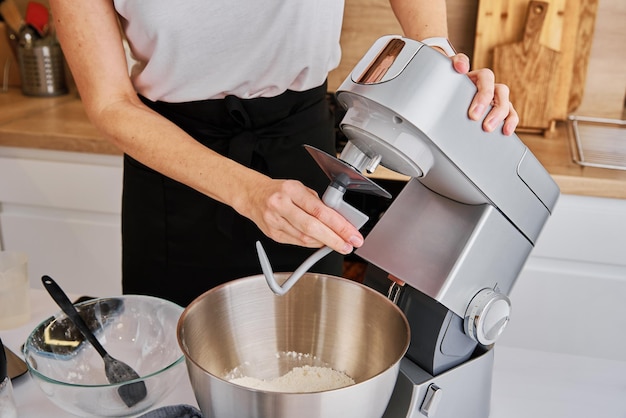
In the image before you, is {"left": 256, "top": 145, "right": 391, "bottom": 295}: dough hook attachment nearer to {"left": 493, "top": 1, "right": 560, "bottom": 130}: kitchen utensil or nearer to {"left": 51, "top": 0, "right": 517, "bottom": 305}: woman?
{"left": 51, "top": 0, "right": 517, "bottom": 305}: woman

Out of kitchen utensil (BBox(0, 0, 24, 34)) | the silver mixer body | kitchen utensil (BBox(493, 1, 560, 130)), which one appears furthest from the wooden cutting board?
kitchen utensil (BBox(0, 0, 24, 34))

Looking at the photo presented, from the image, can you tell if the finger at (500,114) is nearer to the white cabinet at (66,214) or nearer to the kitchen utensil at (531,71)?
the kitchen utensil at (531,71)

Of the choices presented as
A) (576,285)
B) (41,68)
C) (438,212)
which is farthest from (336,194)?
(41,68)

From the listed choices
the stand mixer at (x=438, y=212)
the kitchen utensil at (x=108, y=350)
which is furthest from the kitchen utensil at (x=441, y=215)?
the kitchen utensil at (x=108, y=350)

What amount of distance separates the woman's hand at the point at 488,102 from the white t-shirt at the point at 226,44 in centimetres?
45

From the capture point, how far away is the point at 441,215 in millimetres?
791

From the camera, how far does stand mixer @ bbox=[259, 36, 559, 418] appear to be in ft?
2.21

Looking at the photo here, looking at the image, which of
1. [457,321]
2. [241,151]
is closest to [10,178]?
[241,151]

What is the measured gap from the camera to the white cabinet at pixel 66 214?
6.32 ft

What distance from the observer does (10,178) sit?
77.6 inches

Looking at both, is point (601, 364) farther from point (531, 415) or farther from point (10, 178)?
point (10, 178)

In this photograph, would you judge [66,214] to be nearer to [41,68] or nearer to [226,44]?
[41,68]

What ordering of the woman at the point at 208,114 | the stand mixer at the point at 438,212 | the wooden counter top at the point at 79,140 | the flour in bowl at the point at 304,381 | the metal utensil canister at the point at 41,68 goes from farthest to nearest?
the metal utensil canister at the point at 41,68, the wooden counter top at the point at 79,140, the woman at the point at 208,114, the flour in bowl at the point at 304,381, the stand mixer at the point at 438,212

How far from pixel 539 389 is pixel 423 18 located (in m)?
0.61
